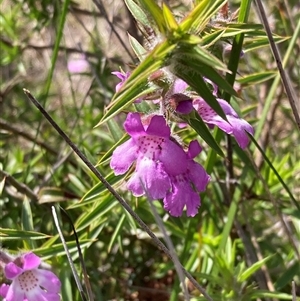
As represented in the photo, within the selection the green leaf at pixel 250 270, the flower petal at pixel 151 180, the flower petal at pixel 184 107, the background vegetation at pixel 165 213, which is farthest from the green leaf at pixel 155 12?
the green leaf at pixel 250 270

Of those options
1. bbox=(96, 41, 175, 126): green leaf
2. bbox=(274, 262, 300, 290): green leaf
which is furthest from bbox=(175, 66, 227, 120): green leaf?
bbox=(274, 262, 300, 290): green leaf

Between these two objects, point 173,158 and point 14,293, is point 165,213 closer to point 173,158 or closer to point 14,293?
point 14,293

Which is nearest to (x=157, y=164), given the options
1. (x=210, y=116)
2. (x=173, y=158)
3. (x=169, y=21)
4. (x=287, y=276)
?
(x=173, y=158)

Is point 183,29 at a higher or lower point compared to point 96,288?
higher

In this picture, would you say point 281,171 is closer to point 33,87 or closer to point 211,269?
point 211,269

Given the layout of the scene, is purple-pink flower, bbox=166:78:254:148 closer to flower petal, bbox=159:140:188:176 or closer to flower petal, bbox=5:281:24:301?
flower petal, bbox=159:140:188:176

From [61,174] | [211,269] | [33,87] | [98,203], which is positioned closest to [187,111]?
[98,203]
